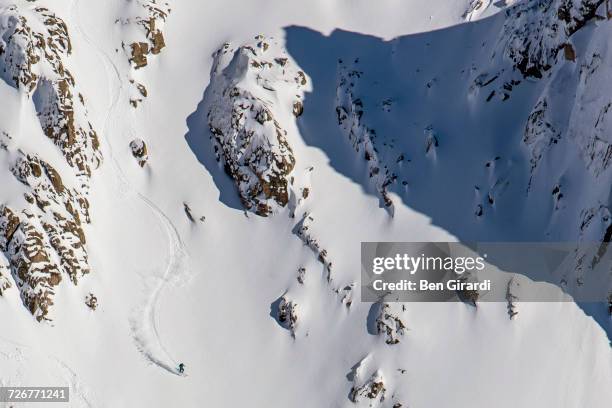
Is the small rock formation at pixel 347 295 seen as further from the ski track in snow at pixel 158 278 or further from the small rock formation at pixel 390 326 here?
the ski track in snow at pixel 158 278

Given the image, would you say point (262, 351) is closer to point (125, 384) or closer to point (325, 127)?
point (125, 384)

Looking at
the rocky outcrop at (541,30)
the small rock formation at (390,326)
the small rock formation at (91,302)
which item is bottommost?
the small rock formation at (91,302)

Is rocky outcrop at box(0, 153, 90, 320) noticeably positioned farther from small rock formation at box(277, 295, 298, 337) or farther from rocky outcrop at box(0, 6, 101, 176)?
small rock formation at box(277, 295, 298, 337)

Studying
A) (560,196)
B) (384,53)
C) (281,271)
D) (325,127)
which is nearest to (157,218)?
(281,271)

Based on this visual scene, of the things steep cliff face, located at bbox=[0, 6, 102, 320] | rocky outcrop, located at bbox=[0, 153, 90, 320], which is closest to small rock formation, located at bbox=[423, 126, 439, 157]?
steep cliff face, located at bbox=[0, 6, 102, 320]

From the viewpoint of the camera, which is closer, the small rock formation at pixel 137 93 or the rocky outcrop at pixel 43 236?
the rocky outcrop at pixel 43 236

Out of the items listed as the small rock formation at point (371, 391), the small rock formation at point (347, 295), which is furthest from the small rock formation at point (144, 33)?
the small rock formation at point (371, 391)

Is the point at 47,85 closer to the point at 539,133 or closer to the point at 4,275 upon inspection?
the point at 4,275
